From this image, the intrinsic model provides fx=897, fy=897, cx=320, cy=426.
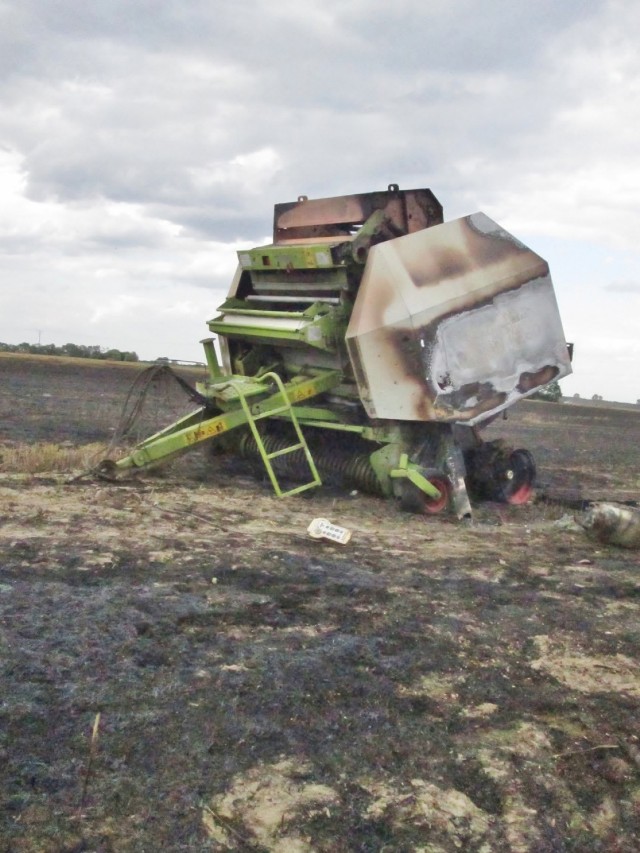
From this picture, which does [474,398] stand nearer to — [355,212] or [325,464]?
[325,464]

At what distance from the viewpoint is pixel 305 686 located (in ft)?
10.7

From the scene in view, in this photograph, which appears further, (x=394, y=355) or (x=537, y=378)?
(x=537, y=378)

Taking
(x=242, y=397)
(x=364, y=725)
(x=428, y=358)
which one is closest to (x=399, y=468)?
(x=428, y=358)

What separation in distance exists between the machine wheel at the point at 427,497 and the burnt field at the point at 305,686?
2.17 ft

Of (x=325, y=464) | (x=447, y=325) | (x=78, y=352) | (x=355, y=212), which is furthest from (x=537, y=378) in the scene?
(x=78, y=352)

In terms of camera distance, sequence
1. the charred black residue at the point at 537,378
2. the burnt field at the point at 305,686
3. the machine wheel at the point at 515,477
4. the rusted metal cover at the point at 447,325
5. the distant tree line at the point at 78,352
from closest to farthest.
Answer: the burnt field at the point at 305,686
the rusted metal cover at the point at 447,325
the charred black residue at the point at 537,378
the machine wheel at the point at 515,477
the distant tree line at the point at 78,352

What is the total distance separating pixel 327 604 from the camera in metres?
4.27

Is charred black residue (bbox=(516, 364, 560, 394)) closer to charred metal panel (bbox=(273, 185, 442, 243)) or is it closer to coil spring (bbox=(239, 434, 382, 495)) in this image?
coil spring (bbox=(239, 434, 382, 495))

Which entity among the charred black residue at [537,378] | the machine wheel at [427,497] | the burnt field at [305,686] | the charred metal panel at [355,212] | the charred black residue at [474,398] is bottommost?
the burnt field at [305,686]

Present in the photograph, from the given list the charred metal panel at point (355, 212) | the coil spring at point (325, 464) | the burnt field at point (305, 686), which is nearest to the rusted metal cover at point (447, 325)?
the charred metal panel at point (355, 212)

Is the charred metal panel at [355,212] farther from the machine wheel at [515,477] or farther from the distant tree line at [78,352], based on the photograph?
the distant tree line at [78,352]

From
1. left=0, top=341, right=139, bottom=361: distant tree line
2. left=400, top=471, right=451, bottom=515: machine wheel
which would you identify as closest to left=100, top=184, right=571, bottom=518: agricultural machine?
left=400, top=471, right=451, bottom=515: machine wheel

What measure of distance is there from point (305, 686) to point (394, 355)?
391 centimetres

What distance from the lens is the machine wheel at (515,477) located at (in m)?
7.67
